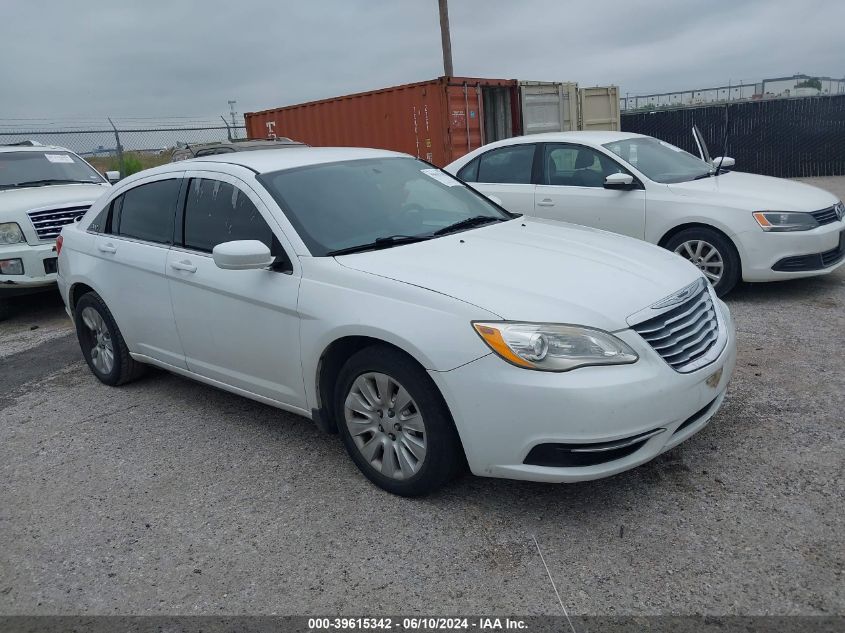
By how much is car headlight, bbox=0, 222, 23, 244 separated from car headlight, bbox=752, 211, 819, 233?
7.16 metres

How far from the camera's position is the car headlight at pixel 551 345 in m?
2.97

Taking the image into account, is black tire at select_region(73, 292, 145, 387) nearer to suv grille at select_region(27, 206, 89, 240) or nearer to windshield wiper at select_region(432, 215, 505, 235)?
windshield wiper at select_region(432, 215, 505, 235)

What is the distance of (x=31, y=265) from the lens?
7602 mm

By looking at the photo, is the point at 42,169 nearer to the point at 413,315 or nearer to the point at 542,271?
the point at 413,315

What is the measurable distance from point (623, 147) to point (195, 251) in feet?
15.3

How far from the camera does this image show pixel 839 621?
2.49 meters

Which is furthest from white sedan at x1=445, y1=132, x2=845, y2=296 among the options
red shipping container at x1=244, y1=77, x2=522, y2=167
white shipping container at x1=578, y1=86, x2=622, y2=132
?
white shipping container at x1=578, y1=86, x2=622, y2=132

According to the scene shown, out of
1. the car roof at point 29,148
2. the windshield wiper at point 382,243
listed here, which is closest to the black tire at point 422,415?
the windshield wiper at point 382,243

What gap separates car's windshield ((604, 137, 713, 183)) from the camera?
7.07 meters

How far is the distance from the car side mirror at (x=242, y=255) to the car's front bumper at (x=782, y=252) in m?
4.45

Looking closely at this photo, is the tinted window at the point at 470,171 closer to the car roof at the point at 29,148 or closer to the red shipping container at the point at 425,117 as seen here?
the red shipping container at the point at 425,117

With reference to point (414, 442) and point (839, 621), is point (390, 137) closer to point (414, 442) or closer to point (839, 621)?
point (414, 442)

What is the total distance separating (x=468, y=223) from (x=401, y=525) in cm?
184

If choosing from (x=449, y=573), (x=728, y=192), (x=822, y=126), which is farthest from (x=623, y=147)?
(x=822, y=126)
